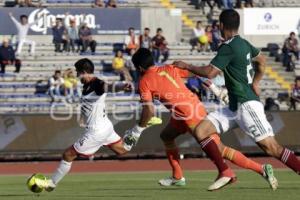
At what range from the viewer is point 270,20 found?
121 feet

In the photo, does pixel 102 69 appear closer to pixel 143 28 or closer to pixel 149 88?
pixel 143 28

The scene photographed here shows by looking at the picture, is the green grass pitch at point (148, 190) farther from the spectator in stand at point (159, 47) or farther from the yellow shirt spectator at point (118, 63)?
the spectator in stand at point (159, 47)

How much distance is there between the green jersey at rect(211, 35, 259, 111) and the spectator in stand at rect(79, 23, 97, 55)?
21.8m

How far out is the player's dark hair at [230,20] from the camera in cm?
1282

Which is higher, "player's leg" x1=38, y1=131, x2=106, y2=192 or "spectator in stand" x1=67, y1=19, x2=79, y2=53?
"player's leg" x1=38, y1=131, x2=106, y2=192

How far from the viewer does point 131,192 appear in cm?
1467

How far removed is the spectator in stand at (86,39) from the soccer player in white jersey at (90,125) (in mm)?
19074

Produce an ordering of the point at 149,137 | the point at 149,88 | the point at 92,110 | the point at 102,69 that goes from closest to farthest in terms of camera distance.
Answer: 1. the point at 149,88
2. the point at 92,110
3. the point at 149,137
4. the point at 102,69

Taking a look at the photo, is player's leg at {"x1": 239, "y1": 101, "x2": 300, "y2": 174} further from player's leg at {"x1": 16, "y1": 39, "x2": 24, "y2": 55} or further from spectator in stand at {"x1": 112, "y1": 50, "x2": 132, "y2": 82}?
player's leg at {"x1": 16, "y1": 39, "x2": 24, "y2": 55}

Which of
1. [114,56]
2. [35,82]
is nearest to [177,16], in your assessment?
[114,56]

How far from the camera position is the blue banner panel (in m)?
35.4

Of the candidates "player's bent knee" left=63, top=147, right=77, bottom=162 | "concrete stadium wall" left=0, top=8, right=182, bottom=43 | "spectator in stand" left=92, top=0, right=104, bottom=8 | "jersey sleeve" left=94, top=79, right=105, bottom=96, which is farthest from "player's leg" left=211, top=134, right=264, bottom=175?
"spectator in stand" left=92, top=0, right=104, bottom=8

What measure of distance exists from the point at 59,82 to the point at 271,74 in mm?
8588

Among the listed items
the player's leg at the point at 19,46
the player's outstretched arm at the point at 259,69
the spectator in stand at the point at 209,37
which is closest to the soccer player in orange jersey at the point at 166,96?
the player's outstretched arm at the point at 259,69
